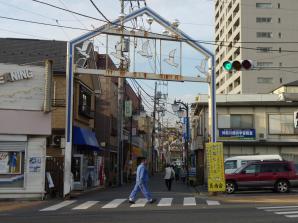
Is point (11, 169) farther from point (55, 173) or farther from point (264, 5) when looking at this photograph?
point (264, 5)

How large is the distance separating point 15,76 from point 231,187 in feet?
41.8

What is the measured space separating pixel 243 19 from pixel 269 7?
486 centimetres

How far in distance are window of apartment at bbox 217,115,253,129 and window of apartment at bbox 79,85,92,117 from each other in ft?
40.3

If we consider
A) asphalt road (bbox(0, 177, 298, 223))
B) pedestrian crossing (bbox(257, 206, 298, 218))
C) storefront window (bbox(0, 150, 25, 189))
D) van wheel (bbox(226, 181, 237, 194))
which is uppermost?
storefront window (bbox(0, 150, 25, 189))

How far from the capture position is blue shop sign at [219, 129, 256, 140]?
4041cm

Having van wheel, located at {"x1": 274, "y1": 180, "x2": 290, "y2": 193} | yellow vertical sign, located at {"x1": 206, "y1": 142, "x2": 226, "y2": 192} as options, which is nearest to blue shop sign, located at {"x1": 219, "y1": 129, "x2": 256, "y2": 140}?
van wheel, located at {"x1": 274, "y1": 180, "x2": 290, "y2": 193}

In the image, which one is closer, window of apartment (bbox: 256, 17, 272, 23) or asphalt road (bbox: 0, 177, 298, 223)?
asphalt road (bbox: 0, 177, 298, 223)

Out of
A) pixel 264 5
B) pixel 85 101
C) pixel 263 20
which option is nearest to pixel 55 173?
pixel 85 101

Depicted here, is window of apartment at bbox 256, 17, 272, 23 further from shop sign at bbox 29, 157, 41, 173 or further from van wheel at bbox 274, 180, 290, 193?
shop sign at bbox 29, 157, 41, 173

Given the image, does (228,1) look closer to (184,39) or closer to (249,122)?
(249,122)

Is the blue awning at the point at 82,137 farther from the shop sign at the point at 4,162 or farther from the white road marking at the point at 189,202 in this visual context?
the white road marking at the point at 189,202

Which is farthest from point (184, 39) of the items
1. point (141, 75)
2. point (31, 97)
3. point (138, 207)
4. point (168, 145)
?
point (168, 145)

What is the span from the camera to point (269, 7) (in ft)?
273

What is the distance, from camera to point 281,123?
135 ft
